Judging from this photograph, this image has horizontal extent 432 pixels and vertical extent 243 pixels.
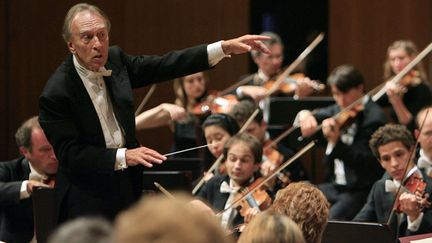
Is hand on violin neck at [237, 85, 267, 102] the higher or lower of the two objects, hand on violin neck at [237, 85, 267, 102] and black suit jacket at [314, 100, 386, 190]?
the higher

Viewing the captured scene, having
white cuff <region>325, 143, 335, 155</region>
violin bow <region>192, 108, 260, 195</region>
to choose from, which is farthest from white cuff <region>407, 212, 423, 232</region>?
white cuff <region>325, 143, 335, 155</region>

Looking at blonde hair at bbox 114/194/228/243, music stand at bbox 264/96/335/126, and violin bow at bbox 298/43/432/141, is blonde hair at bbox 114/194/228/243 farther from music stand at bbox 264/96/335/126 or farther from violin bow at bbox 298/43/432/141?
music stand at bbox 264/96/335/126

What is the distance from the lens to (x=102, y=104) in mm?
3020

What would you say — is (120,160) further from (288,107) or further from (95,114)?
(288,107)

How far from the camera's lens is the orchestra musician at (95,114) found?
9.66ft

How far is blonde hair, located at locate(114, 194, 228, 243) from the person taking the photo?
4.46 feet

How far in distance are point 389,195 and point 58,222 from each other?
66.5 inches

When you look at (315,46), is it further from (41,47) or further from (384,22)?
(41,47)

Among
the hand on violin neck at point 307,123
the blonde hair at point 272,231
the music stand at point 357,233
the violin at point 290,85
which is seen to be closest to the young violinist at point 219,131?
the hand on violin neck at point 307,123

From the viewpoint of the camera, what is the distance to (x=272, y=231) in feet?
6.27

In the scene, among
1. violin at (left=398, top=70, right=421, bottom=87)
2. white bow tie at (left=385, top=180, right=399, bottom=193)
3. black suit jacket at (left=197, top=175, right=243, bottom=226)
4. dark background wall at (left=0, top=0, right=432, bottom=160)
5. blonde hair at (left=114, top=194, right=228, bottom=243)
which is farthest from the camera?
dark background wall at (left=0, top=0, right=432, bottom=160)

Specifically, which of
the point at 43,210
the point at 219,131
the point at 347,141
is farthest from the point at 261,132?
the point at 43,210

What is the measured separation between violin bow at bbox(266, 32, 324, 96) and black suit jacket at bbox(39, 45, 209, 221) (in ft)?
11.0

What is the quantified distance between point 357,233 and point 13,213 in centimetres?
169
